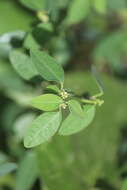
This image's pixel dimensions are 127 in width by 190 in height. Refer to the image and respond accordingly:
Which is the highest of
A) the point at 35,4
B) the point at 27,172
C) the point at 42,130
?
the point at 35,4

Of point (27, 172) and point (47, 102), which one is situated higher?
point (47, 102)

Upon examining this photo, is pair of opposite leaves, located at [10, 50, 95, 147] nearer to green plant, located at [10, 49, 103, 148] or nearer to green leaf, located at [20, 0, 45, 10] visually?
green plant, located at [10, 49, 103, 148]

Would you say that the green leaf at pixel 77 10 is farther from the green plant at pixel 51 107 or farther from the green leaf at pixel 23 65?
the green plant at pixel 51 107

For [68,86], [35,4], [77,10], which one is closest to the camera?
[35,4]

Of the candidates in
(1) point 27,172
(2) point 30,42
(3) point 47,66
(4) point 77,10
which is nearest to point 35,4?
(2) point 30,42

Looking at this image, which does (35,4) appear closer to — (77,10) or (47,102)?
(77,10)

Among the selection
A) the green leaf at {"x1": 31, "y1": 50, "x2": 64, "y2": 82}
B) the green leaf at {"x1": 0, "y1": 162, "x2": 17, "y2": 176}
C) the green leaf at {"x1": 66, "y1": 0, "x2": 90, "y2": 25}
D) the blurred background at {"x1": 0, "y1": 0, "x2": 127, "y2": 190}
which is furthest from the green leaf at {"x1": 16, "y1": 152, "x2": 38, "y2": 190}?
the green leaf at {"x1": 31, "y1": 50, "x2": 64, "y2": 82}

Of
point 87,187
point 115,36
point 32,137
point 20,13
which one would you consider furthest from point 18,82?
point 32,137
